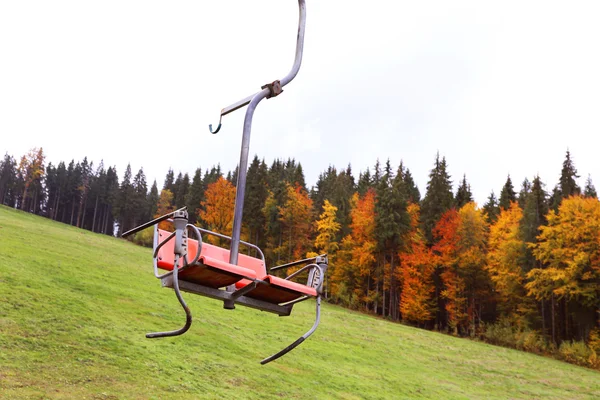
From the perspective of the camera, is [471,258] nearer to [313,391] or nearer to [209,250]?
[313,391]

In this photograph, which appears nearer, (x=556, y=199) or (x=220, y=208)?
(x=556, y=199)

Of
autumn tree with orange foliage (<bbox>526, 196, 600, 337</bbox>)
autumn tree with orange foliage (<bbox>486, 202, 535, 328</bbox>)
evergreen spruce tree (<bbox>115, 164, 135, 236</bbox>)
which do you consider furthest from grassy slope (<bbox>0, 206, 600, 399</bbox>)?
evergreen spruce tree (<bbox>115, 164, 135, 236</bbox>)

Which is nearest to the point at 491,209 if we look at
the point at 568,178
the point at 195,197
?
the point at 568,178

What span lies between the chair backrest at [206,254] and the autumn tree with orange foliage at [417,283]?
5066 centimetres

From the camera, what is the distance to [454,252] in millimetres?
54625

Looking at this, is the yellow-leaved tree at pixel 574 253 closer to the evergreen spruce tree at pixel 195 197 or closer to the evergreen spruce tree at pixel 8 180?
the evergreen spruce tree at pixel 195 197

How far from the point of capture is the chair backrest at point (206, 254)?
4.81m

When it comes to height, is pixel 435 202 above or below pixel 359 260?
above

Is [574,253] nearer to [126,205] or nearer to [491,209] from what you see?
[491,209]

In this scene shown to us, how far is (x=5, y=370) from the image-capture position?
41.4 feet

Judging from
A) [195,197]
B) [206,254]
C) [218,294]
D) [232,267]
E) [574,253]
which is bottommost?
[218,294]

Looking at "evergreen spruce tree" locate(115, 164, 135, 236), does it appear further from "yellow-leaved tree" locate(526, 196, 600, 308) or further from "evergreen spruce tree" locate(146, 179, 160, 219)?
"yellow-leaved tree" locate(526, 196, 600, 308)

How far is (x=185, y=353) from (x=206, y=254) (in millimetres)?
14579

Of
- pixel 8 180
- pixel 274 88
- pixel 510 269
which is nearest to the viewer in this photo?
pixel 274 88
